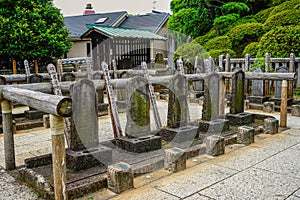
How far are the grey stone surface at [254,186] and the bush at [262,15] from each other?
44.4 ft

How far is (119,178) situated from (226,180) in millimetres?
1518

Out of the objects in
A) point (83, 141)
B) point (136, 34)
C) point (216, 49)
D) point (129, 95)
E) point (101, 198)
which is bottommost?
point (101, 198)

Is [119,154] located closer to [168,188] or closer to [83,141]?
[83,141]

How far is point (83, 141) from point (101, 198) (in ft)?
3.81

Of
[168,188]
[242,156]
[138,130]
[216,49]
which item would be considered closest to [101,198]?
[168,188]

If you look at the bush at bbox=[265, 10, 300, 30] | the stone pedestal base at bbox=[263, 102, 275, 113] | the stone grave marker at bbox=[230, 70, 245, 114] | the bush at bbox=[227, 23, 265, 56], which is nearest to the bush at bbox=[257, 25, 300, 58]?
the bush at bbox=[265, 10, 300, 30]

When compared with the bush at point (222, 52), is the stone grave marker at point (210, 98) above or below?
below

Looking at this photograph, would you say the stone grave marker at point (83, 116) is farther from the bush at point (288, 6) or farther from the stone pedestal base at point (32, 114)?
the bush at point (288, 6)

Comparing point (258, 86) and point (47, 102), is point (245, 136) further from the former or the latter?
point (258, 86)

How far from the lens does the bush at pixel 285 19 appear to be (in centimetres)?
1277

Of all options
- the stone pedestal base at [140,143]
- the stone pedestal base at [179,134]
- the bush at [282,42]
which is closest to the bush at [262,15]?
the bush at [282,42]

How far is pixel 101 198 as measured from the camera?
12.1 feet

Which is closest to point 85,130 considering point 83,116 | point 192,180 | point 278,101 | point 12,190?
point 83,116

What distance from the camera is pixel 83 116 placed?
4625 millimetres
